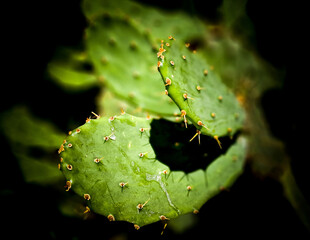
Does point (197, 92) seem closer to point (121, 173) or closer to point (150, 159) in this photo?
point (150, 159)

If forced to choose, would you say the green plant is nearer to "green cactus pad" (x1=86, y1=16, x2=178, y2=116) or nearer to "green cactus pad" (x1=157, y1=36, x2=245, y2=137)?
"green cactus pad" (x1=157, y1=36, x2=245, y2=137)

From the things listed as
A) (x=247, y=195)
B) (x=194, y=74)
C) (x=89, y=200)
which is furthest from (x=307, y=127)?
(x=89, y=200)

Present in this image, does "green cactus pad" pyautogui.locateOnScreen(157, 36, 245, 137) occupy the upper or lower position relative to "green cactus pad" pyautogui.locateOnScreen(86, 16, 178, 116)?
upper

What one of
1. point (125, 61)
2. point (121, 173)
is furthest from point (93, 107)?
point (121, 173)

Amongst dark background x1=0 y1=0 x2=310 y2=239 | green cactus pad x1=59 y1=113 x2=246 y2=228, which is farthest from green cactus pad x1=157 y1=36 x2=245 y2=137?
dark background x1=0 y1=0 x2=310 y2=239

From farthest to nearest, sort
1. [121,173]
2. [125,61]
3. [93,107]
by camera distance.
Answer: [93,107] < [125,61] < [121,173]

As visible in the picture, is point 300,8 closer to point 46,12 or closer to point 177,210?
point 177,210

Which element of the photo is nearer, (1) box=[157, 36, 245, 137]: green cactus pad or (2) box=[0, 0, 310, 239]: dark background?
(1) box=[157, 36, 245, 137]: green cactus pad
